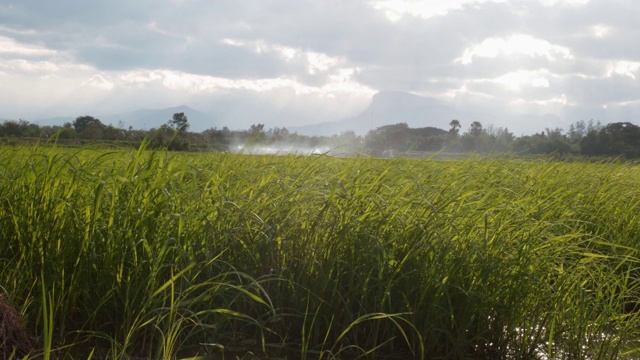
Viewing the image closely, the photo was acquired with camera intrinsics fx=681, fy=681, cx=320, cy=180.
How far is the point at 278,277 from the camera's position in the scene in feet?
10.1

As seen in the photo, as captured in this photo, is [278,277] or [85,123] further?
[85,123]

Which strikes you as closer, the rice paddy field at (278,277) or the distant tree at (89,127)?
the rice paddy field at (278,277)

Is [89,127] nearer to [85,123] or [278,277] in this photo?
[85,123]

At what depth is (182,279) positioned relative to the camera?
294 cm

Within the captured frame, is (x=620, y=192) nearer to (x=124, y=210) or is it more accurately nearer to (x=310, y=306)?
(x=310, y=306)

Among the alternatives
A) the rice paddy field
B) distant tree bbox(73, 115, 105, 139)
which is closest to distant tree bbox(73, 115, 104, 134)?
distant tree bbox(73, 115, 105, 139)

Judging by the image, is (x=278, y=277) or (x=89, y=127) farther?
(x=89, y=127)

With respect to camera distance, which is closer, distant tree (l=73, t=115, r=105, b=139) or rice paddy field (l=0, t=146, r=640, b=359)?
rice paddy field (l=0, t=146, r=640, b=359)

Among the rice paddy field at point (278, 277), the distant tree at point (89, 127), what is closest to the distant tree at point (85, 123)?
the distant tree at point (89, 127)

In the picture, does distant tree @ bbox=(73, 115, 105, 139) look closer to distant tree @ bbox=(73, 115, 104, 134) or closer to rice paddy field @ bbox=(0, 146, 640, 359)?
distant tree @ bbox=(73, 115, 104, 134)

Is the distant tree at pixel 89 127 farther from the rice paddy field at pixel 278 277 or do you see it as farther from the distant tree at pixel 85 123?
the rice paddy field at pixel 278 277

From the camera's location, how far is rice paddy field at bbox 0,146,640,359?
2.90 m

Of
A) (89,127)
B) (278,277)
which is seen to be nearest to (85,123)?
(89,127)

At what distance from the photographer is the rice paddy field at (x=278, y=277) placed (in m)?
2.90
